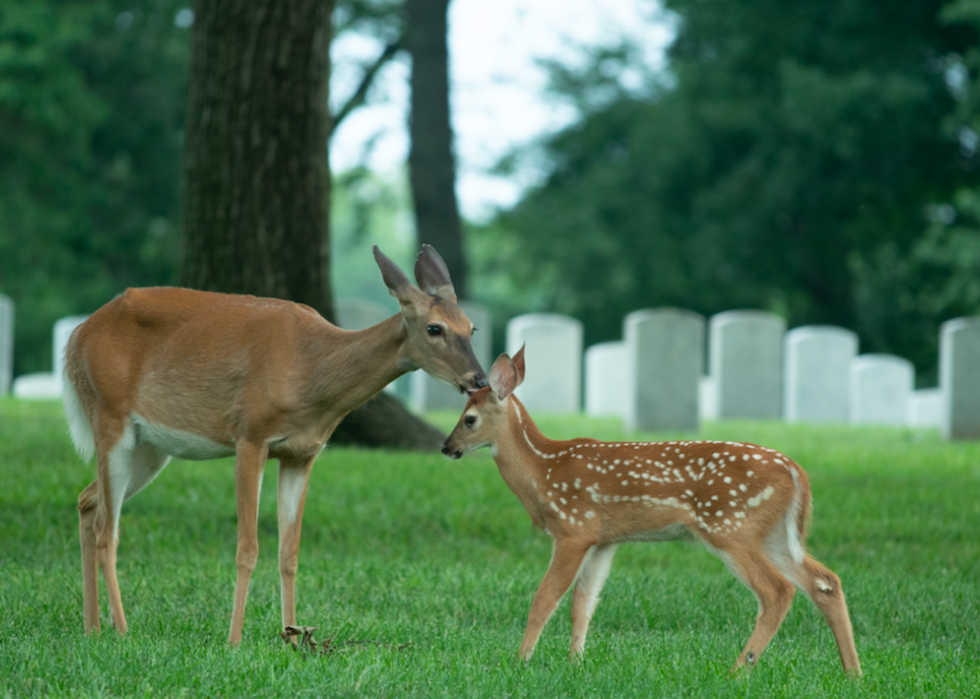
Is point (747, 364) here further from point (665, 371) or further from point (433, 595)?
point (433, 595)

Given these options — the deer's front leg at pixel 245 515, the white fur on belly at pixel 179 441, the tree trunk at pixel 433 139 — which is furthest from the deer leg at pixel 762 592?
the tree trunk at pixel 433 139

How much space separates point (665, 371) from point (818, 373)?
601 cm

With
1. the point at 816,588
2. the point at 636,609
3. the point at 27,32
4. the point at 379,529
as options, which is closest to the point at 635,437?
the point at 379,529

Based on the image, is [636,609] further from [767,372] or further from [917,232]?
[917,232]

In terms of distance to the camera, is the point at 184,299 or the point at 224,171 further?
the point at 224,171

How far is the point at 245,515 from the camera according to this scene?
4.66m

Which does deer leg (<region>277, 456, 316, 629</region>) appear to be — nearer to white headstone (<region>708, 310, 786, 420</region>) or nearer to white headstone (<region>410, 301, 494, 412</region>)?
white headstone (<region>410, 301, 494, 412</region>)

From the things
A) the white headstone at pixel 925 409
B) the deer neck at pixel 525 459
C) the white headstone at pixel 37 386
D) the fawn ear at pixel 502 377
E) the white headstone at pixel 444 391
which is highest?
the fawn ear at pixel 502 377

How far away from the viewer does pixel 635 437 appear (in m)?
13.4

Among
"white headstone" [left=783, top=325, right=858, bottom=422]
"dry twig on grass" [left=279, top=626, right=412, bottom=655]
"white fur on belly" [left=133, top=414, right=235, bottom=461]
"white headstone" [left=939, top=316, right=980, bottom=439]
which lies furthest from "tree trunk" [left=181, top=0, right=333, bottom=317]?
"white headstone" [left=783, top=325, right=858, bottom=422]

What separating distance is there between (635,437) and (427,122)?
949 cm

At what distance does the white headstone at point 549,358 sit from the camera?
19.7m

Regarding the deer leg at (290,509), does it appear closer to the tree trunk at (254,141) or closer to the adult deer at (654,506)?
the adult deer at (654,506)

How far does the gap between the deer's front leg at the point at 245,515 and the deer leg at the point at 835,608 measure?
221cm
